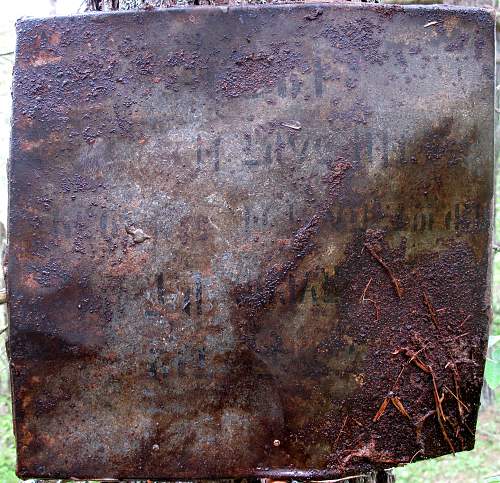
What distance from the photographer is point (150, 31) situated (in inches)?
53.4

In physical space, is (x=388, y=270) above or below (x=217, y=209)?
below

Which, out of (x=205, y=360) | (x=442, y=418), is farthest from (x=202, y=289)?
(x=442, y=418)

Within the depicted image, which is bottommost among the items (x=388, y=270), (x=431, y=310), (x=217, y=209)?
(x=431, y=310)

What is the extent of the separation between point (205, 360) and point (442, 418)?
655 mm

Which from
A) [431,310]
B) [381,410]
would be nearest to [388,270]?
[431,310]

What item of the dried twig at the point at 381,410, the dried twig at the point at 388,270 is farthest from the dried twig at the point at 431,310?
the dried twig at the point at 381,410

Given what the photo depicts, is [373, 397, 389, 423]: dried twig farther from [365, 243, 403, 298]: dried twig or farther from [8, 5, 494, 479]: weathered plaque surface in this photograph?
[365, 243, 403, 298]: dried twig

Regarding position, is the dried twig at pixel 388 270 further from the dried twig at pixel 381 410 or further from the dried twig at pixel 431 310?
the dried twig at pixel 381 410

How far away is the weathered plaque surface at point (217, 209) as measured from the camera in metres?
1.35

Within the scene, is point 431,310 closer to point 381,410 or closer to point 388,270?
point 388,270

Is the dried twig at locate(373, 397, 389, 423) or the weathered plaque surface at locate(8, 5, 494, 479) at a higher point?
the weathered plaque surface at locate(8, 5, 494, 479)

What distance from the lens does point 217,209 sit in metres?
1.35

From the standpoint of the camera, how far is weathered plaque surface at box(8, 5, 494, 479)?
135 cm

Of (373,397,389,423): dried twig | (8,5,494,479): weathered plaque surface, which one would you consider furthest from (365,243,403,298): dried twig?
(373,397,389,423): dried twig
